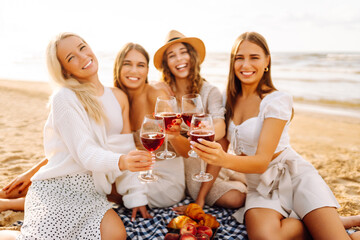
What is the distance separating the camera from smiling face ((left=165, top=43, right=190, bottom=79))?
3.96m

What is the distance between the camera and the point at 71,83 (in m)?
3.15

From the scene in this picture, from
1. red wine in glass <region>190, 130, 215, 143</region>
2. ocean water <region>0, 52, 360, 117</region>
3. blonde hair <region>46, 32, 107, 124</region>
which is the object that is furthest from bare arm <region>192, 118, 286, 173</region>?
ocean water <region>0, 52, 360, 117</region>

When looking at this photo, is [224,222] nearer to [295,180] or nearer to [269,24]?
[295,180]

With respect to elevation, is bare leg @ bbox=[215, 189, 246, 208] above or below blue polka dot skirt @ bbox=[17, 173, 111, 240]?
below

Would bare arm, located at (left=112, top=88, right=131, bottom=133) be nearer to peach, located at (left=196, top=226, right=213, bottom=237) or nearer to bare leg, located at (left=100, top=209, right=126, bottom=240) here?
bare leg, located at (left=100, top=209, right=126, bottom=240)

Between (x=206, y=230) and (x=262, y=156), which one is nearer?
(x=206, y=230)

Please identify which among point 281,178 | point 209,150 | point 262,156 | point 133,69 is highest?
point 133,69

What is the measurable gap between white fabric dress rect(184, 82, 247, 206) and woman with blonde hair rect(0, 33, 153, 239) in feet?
2.60

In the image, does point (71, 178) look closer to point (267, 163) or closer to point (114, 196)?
point (114, 196)

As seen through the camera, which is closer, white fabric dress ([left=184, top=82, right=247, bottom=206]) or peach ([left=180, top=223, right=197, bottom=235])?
peach ([left=180, top=223, right=197, bottom=235])

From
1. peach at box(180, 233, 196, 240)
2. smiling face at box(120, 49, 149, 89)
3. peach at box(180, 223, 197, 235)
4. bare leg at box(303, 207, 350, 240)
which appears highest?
smiling face at box(120, 49, 149, 89)

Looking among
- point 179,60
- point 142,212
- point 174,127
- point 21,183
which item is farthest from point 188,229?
point 21,183

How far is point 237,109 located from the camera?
357cm

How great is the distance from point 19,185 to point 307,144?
6099mm
